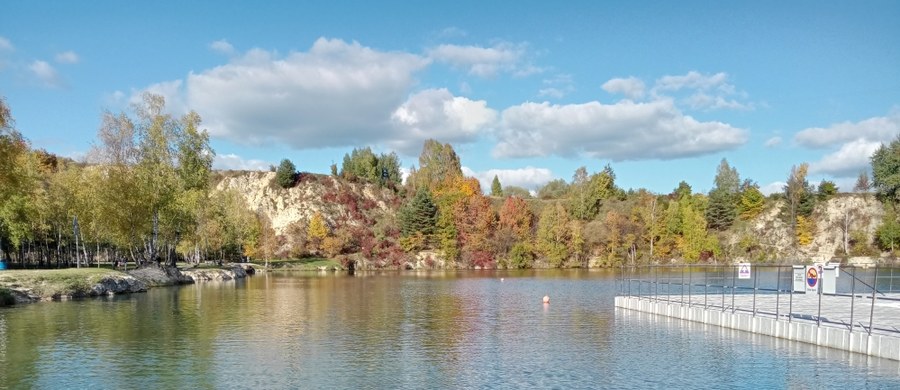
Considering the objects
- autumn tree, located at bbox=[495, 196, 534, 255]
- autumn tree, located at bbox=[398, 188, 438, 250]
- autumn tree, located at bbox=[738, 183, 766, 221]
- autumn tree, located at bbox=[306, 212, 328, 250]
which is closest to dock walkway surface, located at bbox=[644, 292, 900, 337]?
autumn tree, located at bbox=[495, 196, 534, 255]

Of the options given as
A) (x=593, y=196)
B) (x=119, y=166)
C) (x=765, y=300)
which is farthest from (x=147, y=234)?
(x=593, y=196)

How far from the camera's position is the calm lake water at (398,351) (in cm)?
2323

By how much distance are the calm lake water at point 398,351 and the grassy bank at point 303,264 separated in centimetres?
7920

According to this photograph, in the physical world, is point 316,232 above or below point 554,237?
below

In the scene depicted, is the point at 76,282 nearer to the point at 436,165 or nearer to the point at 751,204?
the point at 436,165

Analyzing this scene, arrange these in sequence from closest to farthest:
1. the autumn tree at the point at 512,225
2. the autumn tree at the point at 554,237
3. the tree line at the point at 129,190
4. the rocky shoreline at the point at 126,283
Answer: the rocky shoreline at the point at 126,283, the tree line at the point at 129,190, the autumn tree at the point at 554,237, the autumn tree at the point at 512,225

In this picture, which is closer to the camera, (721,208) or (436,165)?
(721,208)

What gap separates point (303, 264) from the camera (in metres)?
131

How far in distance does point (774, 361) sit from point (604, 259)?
116 m

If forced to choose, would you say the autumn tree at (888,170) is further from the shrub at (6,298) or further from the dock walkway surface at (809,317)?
the shrub at (6,298)

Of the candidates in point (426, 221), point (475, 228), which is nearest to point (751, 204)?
point (475, 228)

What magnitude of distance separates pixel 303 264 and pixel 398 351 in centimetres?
10600

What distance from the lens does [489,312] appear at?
4556cm

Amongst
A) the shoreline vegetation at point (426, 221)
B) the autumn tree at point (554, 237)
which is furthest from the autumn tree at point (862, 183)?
the autumn tree at point (554, 237)
